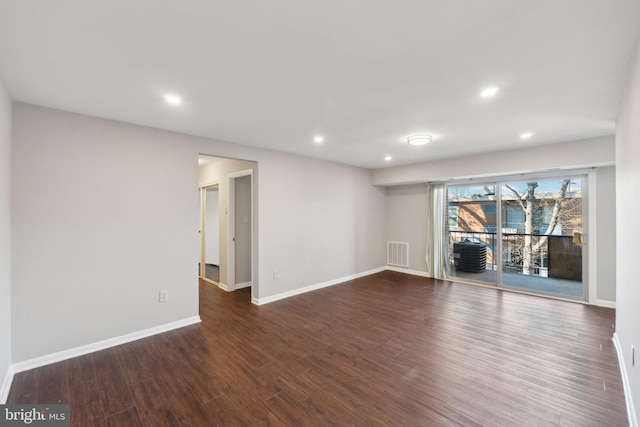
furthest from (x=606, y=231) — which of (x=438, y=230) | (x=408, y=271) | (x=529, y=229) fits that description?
(x=408, y=271)

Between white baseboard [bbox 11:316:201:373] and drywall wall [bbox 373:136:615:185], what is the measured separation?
4.84 metres

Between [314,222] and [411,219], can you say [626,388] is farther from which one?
[411,219]

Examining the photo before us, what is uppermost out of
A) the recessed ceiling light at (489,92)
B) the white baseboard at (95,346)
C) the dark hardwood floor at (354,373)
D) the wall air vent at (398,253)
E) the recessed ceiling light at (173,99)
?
the recessed ceiling light at (173,99)

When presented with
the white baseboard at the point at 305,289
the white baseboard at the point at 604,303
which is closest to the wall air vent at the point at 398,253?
the white baseboard at the point at 305,289

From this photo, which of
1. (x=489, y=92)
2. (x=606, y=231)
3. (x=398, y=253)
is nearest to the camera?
(x=489, y=92)

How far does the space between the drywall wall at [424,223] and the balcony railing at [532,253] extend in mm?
385

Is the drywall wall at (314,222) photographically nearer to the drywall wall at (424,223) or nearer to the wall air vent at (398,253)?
the wall air vent at (398,253)

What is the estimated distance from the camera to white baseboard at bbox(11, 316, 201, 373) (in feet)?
7.95

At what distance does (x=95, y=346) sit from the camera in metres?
2.76

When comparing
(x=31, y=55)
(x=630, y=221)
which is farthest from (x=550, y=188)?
(x=31, y=55)

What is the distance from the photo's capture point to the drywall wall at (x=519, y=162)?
3.66 meters

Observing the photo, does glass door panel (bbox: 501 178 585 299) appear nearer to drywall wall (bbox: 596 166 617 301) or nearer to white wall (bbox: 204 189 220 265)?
drywall wall (bbox: 596 166 617 301)

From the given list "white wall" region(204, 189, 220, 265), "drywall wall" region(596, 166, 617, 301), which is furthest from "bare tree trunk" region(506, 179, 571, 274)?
"white wall" region(204, 189, 220, 265)

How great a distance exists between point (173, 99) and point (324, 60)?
59.5 inches
